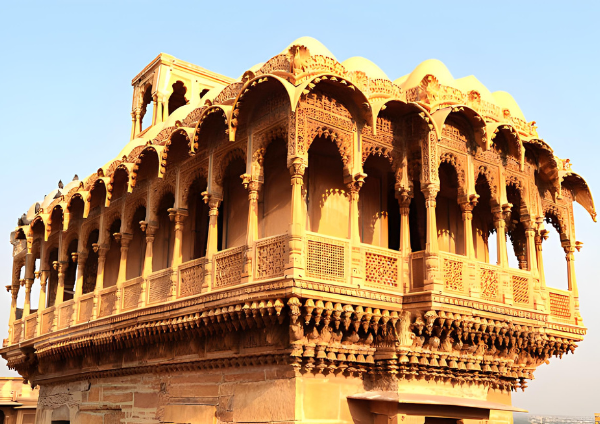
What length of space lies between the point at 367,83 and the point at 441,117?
3.98 feet

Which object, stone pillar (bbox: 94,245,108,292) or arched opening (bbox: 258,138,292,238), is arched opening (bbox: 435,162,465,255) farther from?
stone pillar (bbox: 94,245,108,292)

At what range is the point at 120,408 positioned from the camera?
13445 millimetres

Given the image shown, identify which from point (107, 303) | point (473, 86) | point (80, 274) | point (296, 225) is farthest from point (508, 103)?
point (80, 274)

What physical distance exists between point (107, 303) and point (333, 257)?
19.0ft

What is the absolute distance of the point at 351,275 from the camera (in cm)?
969

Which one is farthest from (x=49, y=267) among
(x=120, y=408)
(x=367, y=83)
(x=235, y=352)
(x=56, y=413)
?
(x=367, y=83)

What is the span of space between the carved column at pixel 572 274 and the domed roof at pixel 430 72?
4.02 m

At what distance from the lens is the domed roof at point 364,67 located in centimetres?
1129

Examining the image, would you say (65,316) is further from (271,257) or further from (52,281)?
(271,257)

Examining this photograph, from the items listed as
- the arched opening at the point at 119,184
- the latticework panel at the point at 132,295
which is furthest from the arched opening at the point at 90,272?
the latticework panel at the point at 132,295

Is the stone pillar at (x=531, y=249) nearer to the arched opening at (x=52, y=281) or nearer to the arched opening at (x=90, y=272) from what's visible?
the arched opening at (x=90, y=272)

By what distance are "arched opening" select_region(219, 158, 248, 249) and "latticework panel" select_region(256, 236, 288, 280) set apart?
6.25ft

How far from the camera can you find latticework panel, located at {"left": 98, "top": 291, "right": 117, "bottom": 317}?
13336mm

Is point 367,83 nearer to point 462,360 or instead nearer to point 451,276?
point 451,276
